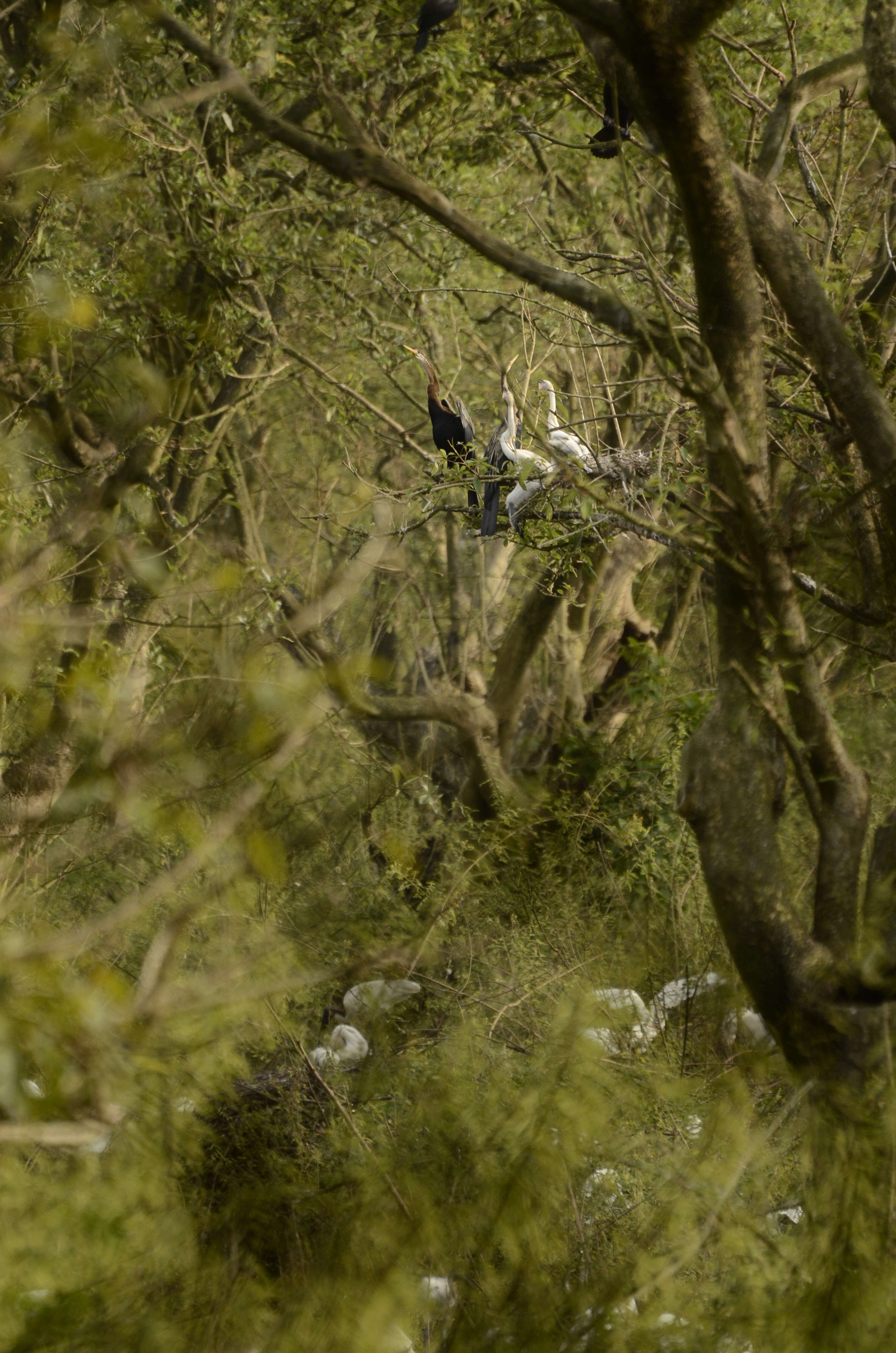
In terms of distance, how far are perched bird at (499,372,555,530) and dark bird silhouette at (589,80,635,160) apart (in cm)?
58

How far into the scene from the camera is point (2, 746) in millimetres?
1377

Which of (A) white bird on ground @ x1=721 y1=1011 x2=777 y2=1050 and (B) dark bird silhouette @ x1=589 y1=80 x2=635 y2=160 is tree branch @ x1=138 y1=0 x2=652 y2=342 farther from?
(A) white bird on ground @ x1=721 y1=1011 x2=777 y2=1050

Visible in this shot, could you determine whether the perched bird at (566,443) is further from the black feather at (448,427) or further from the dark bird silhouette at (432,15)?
the dark bird silhouette at (432,15)

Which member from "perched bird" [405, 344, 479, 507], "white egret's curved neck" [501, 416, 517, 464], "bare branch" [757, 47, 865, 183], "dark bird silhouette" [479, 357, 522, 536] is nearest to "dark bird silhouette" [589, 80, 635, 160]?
"bare branch" [757, 47, 865, 183]

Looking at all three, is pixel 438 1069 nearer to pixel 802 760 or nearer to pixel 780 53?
pixel 802 760

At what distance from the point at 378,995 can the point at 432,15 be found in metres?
3.41

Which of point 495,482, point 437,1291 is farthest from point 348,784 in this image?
point 437,1291

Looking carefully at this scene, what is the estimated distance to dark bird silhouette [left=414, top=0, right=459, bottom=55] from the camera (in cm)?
374

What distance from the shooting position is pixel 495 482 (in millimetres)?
2691

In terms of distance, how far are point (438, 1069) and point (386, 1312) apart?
4.08 feet

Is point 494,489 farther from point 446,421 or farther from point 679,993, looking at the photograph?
point 679,993

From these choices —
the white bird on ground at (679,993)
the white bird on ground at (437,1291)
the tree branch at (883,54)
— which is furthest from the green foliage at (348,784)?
the tree branch at (883,54)

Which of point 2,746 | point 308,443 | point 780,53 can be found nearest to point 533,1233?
point 2,746

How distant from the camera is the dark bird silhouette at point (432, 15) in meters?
3.74
